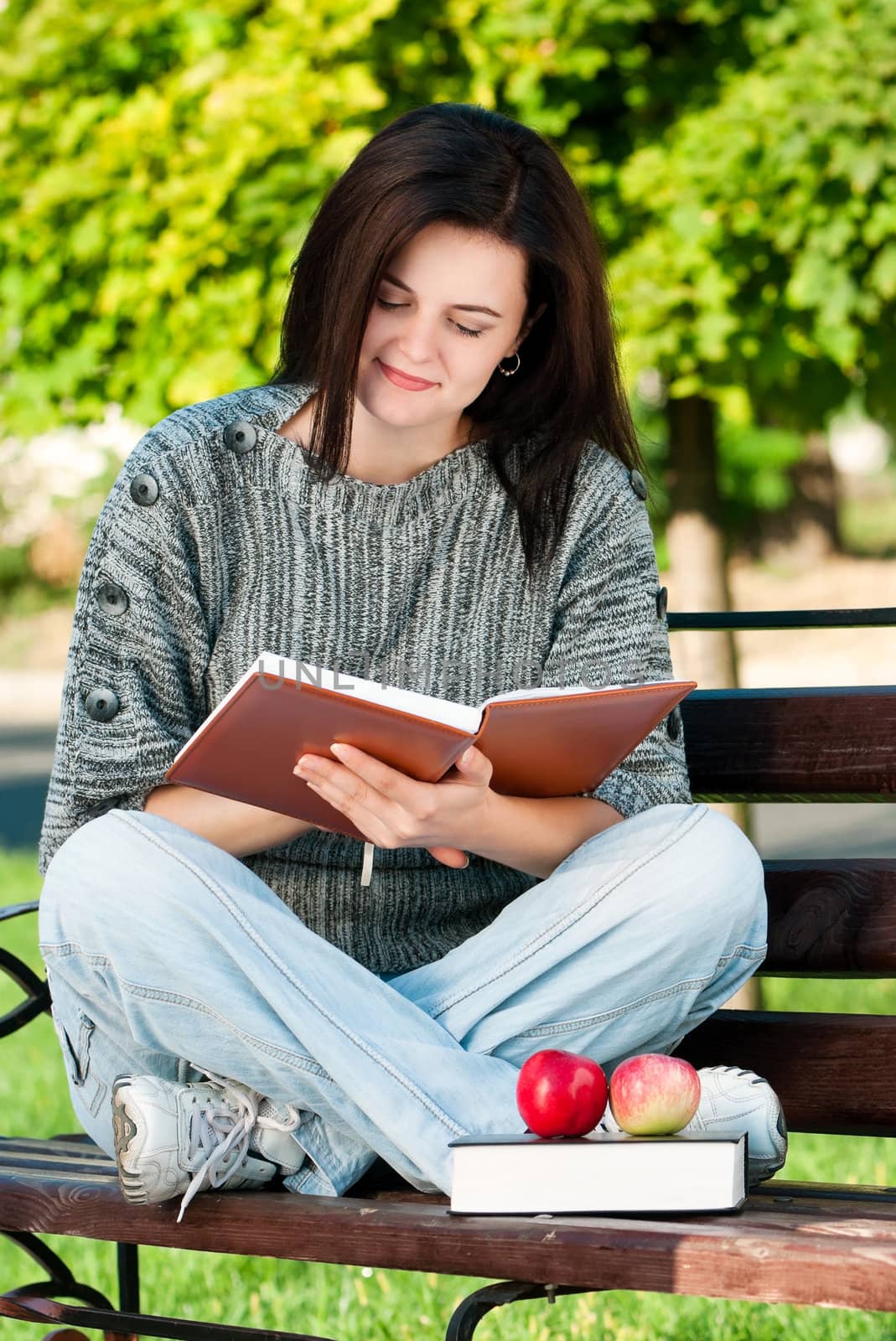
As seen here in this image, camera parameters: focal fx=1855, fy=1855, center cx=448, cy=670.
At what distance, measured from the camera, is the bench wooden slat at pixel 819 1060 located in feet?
8.46

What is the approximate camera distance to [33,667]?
2312cm

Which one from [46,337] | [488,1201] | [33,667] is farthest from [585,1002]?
[33,667]

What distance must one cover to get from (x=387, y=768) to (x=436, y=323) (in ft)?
2.28

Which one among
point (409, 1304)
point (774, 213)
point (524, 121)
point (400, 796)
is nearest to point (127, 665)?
point (400, 796)

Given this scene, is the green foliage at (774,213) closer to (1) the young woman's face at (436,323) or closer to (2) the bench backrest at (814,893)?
(2) the bench backrest at (814,893)

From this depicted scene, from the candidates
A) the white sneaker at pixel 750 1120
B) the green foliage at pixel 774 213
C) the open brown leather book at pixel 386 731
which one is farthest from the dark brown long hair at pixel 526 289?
the green foliage at pixel 774 213

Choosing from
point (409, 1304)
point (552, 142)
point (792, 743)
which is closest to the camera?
point (792, 743)

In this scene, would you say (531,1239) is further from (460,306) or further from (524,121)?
(524,121)

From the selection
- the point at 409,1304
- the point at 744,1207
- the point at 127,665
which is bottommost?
the point at 409,1304

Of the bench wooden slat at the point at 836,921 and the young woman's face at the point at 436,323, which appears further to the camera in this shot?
the bench wooden slat at the point at 836,921

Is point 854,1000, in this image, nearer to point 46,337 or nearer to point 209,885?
point 46,337

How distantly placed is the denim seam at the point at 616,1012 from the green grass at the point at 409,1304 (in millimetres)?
945

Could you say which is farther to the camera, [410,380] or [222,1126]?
[410,380]

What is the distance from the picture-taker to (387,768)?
2.04 m
